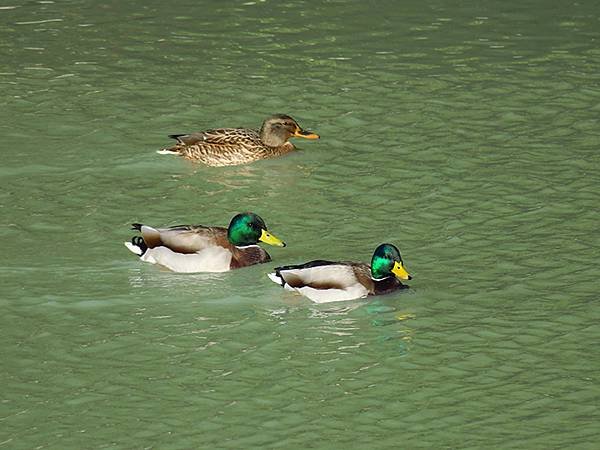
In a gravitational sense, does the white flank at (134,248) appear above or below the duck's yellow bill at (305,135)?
below

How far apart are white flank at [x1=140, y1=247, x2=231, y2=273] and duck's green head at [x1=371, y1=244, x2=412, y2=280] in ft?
5.06

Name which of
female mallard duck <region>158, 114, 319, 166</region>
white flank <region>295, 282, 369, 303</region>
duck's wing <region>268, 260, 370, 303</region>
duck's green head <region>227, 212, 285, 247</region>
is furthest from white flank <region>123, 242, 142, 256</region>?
female mallard duck <region>158, 114, 319, 166</region>

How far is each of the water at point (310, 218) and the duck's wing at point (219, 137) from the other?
10.9 inches

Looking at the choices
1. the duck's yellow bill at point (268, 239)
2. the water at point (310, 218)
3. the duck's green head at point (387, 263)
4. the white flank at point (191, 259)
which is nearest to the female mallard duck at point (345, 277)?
the duck's green head at point (387, 263)

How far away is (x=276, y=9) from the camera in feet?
74.6

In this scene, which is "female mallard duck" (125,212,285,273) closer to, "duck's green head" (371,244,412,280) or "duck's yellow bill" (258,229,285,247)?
"duck's yellow bill" (258,229,285,247)

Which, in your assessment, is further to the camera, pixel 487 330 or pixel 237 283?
pixel 237 283

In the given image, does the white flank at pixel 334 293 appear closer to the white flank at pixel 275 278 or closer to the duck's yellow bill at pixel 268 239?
the white flank at pixel 275 278

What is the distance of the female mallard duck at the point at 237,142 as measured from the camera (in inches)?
680

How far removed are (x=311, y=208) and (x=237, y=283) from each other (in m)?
1.85

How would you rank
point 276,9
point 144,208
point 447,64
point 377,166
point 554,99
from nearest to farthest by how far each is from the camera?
point 144,208 < point 377,166 < point 554,99 < point 447,64 < point 276,9

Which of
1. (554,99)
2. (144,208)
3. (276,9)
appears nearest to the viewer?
(144,208)

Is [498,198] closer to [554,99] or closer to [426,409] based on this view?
[554,99]

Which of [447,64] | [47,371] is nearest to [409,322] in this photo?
[47,371]
